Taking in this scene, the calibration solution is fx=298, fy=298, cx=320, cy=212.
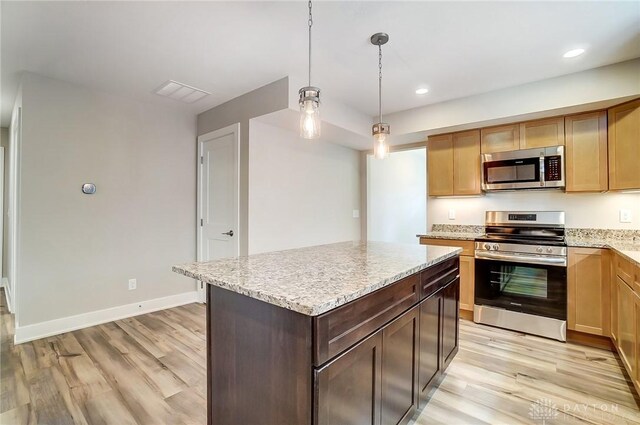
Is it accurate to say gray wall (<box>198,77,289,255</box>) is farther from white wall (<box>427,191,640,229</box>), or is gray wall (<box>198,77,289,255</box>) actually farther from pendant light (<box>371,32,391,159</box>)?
white wall (<box>427,191,640,229</box>)

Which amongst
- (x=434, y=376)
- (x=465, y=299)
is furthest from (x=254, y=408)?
(x=465, y=299)

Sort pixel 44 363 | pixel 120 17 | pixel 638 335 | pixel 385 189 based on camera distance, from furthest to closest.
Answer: pixel 385 189 → pixel 44 363 → pixel 120 17 → pixel 638 335

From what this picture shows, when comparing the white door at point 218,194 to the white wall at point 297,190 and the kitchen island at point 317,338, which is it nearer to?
the white wall at point 297,190

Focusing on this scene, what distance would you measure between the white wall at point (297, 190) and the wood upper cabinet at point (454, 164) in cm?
129

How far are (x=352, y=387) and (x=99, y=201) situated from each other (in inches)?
132

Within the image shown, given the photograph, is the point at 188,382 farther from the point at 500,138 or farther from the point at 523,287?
the point at 500,138

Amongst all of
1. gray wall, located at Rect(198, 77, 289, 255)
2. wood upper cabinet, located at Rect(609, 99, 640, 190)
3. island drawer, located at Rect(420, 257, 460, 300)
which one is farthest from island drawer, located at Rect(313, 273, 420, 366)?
wood upper cabinet, located at Rect(609, 99, 640, 190)

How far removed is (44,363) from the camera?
235cm

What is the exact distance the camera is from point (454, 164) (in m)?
3.66

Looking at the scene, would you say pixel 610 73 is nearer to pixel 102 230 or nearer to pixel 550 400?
pixel 550 400

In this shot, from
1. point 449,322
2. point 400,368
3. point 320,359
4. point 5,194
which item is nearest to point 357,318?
point 320,359

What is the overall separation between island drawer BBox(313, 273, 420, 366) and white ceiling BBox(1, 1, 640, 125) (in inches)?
69.9

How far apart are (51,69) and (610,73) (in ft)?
16.4

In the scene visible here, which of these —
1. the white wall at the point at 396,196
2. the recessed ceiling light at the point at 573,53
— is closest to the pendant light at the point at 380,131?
the recessed ceiling light at the point at 573,53
